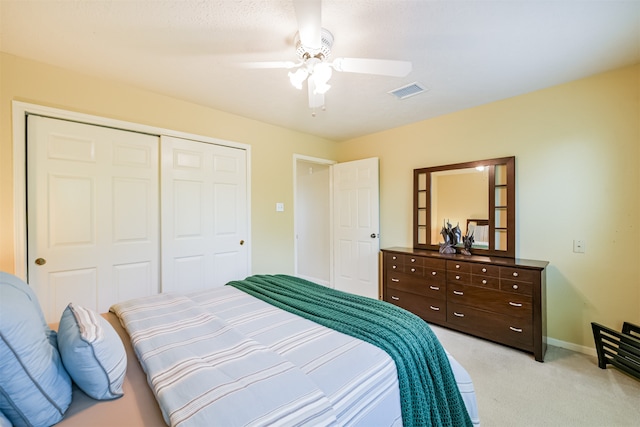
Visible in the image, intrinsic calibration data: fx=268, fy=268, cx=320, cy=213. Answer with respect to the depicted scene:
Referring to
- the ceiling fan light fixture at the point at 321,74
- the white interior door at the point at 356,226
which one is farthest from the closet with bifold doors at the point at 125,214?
the ceiling fan light fixture at the point at 321,74

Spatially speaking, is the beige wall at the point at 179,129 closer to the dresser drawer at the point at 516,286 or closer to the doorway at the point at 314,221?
the doorway at the point at 314,221

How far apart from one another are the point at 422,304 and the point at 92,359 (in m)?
2.93

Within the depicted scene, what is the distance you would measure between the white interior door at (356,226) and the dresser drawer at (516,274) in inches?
→ 62.4

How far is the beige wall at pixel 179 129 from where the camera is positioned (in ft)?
6.49

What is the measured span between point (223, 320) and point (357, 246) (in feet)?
9.08

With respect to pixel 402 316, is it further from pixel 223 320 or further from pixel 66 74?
pixel 66 74

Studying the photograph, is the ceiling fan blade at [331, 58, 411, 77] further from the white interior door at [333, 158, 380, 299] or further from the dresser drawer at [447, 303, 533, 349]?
the dresser drawer at [447, 303, 533, 349]

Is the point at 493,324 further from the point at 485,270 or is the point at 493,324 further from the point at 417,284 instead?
the point at 417,284

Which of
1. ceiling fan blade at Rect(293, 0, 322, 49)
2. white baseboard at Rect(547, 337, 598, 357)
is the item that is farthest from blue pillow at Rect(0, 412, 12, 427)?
white baseboard at Rect(547, 337, 598, 357)

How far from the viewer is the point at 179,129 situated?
2812 millimetres

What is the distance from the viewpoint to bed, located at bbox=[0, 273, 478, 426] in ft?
2.69

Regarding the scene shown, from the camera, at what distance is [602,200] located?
2309 mm


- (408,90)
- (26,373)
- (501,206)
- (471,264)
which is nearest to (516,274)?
(471,264)

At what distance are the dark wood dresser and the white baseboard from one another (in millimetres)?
244
